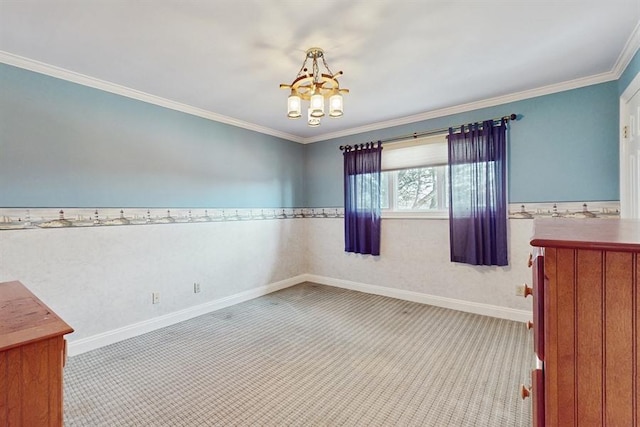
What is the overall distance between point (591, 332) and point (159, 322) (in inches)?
137

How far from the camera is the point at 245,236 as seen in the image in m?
4.04

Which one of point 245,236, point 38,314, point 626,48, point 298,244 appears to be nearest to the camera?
point 38,314

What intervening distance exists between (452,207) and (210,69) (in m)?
2.92

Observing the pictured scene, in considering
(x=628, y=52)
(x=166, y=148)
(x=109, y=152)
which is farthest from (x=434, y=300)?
(x=109, y=152)

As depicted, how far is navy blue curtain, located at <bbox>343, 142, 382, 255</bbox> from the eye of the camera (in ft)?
13.6

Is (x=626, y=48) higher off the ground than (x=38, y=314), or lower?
higher

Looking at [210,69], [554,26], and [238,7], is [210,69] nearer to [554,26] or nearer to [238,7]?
[238,7]

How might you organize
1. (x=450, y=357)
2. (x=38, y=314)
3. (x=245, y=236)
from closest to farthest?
(x=38, y=314)
(x=450, y=357)
(x=245, y=236)

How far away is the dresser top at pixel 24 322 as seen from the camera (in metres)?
0.84

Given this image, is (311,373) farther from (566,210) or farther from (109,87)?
(109,87)

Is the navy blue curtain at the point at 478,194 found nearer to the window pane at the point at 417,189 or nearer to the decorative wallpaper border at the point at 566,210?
the decorative wallpaper border at the point at 566,210

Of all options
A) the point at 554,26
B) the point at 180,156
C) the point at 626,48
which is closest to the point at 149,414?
the point at 180,156

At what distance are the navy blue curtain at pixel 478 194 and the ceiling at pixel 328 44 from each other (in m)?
0.47

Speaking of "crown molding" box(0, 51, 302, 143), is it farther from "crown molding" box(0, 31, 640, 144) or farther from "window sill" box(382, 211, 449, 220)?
"window sill" box(382, 211, 449, 220)
